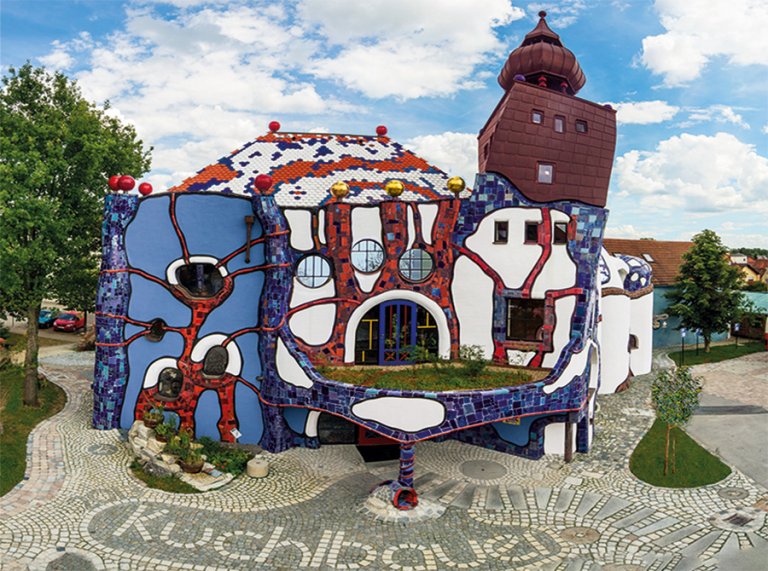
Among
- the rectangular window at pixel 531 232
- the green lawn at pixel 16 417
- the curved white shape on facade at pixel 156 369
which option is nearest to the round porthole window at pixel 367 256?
the rectangular window at pixel 531 232

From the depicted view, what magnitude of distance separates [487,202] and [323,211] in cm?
506

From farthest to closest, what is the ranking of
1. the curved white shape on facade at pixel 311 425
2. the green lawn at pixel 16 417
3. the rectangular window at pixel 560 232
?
1. the curved white shape on facade at pixel 311 425
2. the rectangular window at pixel 560 232
3. the green lawn at pixel 16 417

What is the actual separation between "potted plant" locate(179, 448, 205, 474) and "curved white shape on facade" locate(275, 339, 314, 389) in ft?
10.4

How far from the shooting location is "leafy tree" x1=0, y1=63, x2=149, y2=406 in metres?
17.5

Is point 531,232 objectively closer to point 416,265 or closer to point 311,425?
point 416,265

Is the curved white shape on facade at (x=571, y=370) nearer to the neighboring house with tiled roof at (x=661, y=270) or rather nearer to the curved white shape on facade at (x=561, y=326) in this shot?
the curved white shape on facade at (x=561, y=326)

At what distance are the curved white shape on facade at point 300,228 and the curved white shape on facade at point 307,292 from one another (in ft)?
3.56

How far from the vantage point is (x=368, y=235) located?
659 inches

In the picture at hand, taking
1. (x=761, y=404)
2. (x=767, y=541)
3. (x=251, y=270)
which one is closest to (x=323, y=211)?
(x=251, y=270)

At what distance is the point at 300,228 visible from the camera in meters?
16.8

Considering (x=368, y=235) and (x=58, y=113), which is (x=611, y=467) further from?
(x=58, y=113)

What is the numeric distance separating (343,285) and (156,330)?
6206mm

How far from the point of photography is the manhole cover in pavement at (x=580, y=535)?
1233 cm

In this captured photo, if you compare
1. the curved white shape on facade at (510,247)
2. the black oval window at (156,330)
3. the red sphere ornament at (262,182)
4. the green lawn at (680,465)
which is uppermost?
the red sphere ornament at (262,182)
